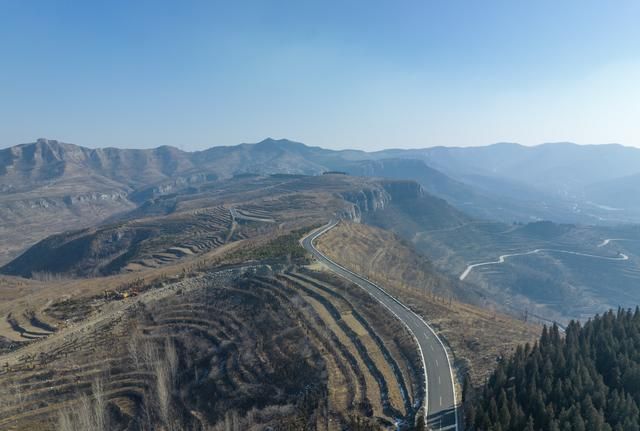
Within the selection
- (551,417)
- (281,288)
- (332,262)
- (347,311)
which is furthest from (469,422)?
(332,262)

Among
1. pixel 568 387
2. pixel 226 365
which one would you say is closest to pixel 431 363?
pixel 568 387

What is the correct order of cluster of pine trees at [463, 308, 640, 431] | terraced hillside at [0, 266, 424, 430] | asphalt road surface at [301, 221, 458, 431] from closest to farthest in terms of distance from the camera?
cluster of pine trees at [463, 308, 640, 431], asphalt road surface at [301, 221, 458, 431], terraced hillside at [0, 266, 424, 430]

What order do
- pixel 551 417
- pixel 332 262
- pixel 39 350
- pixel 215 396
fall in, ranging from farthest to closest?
pixel 332 262, pixel 39 350, pixel 215 396, pixel 551 417

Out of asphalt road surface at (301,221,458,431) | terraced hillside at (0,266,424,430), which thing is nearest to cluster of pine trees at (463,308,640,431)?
asphalt road surface at (301,221,458,431)

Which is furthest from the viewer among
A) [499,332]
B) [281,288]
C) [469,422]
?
[281,288]

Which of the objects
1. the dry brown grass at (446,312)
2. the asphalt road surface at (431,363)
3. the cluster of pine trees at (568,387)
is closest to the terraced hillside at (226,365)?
the asphalt road surface at (431,363)

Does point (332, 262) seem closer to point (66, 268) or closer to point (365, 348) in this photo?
point (365, 348)

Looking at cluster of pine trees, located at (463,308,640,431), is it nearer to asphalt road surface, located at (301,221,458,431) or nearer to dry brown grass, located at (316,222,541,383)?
asphalt road surface, located at (301,221,458,431)
